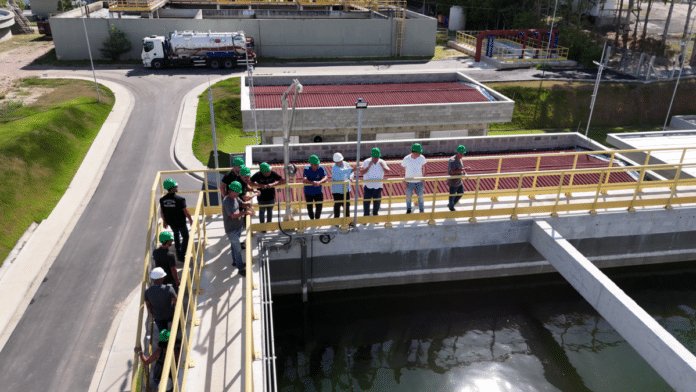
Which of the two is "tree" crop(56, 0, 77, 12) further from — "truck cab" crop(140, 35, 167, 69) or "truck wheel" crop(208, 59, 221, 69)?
"truck wheel" crop(208, 59, 221, 69)

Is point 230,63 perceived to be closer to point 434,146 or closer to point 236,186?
point 434,146

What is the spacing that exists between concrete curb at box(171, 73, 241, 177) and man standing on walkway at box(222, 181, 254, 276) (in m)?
11.7

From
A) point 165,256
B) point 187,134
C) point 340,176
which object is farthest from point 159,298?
point 187,134

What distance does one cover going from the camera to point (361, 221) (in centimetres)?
1211

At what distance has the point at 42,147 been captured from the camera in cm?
2186

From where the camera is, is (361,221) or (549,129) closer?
(361,221)

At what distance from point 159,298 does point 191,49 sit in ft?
107

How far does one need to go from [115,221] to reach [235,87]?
17.4 metres

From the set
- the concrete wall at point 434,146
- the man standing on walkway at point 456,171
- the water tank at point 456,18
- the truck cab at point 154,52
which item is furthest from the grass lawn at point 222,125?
the water tank at point 456,18

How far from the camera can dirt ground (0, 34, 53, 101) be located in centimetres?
3412

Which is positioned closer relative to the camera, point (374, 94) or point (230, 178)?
point (230, 178)

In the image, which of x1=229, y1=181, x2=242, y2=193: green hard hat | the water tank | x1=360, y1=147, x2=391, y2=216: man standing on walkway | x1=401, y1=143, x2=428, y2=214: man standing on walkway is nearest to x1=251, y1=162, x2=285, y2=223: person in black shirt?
x1=229, y1=181, x2=242, y2=193: green hard hat

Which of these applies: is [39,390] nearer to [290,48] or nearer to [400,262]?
[400,262]

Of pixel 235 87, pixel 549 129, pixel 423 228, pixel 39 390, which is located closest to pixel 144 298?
pixel 39 390
